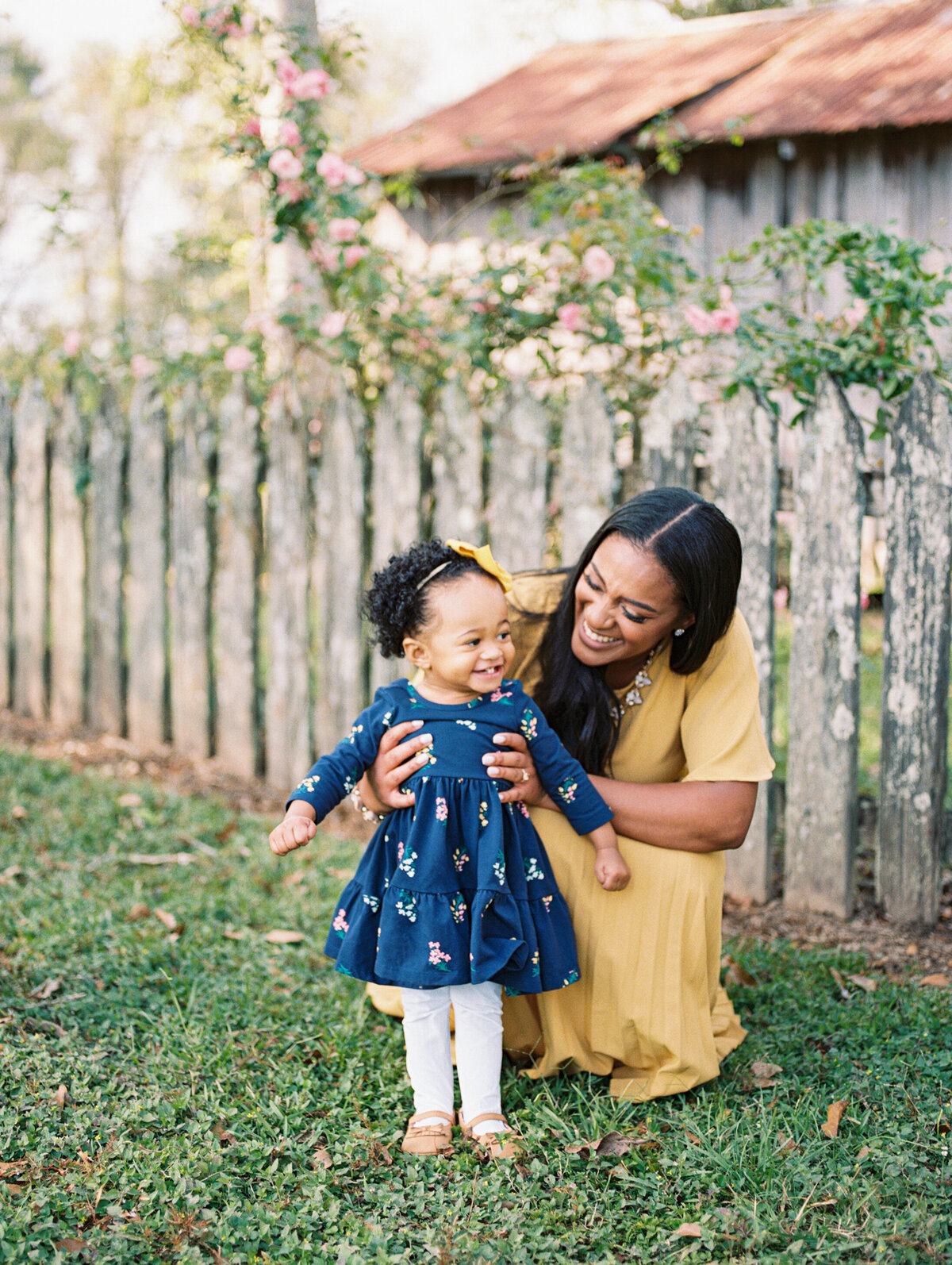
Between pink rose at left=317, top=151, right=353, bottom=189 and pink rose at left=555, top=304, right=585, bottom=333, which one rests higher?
pink rose at left=317, top=151, right=353, bottom=189

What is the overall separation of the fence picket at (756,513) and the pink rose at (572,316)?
2.51ft

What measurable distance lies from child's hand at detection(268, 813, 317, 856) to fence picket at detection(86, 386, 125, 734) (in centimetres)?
319

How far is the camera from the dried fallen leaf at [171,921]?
329 cm

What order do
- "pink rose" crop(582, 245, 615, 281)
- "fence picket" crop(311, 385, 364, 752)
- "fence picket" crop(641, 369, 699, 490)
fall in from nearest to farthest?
"fence picket" crop(641, 369, 699, 490), "pink rose" crop(582, 245, 615, 281), "fence picket" crop(311, 385, 364, 752)

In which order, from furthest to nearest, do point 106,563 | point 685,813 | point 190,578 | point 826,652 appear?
point 106,563
point 190,578
point 826,652
point 685,813

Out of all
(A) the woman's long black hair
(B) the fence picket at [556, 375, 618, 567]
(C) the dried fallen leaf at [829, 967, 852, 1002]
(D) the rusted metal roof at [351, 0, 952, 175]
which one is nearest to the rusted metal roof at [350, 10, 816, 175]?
(D) the rusted metal roof at [351, 0, 952, 175]

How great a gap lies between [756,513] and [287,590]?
2063 mm

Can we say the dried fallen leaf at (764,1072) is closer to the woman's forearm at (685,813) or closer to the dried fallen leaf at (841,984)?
the dried fallen leaf at (841,984)

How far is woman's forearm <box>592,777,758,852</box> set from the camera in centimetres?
252

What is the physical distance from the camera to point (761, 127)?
7555mm

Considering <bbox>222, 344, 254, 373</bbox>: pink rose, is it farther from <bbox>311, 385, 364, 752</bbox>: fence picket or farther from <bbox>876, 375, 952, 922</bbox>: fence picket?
<bbox>876, 375, 952, 922</bbox>: fence picket

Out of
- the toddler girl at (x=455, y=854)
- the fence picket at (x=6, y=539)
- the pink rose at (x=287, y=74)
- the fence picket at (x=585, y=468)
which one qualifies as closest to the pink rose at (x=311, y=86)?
the pink rose at (x=287, y=74)

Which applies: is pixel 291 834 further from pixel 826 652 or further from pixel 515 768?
pixel 826 652

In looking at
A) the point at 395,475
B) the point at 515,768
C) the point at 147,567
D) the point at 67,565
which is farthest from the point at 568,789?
the point at 67,565
